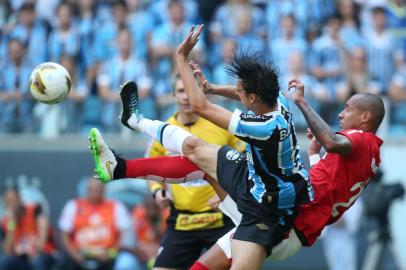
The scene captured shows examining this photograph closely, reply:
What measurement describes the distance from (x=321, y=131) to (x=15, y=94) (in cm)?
814

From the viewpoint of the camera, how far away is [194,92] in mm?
8703

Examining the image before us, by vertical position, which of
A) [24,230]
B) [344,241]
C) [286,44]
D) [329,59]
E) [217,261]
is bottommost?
[344,241]

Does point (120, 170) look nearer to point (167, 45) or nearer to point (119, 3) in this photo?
point (167, 45)

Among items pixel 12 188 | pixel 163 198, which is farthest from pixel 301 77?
pixel 163 198

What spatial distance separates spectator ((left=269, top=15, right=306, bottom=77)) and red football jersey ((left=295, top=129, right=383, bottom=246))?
678 centimetres

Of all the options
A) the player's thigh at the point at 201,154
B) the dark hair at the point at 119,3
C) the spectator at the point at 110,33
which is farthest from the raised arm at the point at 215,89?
the dark hair at the point at 119,3

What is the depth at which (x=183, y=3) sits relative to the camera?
16.6 m

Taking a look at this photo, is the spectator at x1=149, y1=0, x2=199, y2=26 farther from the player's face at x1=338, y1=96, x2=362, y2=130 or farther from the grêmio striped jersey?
the grêmio striped jersey

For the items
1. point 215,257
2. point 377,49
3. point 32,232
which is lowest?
point 32,232

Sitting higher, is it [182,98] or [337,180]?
[182,98]

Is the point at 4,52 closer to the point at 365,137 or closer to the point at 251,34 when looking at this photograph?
the point at 251,34

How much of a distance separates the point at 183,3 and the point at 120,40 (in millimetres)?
1355

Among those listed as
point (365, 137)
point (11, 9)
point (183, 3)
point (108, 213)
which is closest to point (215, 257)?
point (365, 137)

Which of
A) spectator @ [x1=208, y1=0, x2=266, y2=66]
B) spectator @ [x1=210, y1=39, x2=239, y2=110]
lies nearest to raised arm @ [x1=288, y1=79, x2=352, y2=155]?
spectator @ [x1=210, y1=39, x2=239, y2=110]
